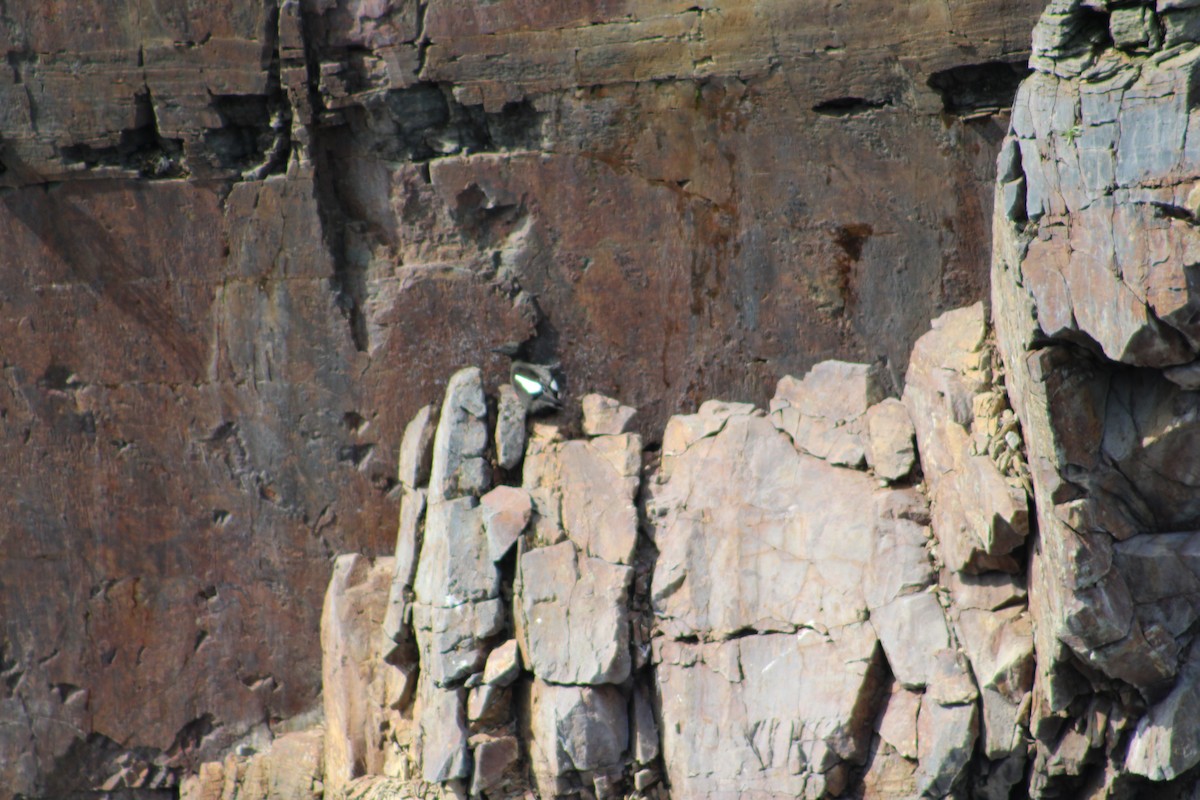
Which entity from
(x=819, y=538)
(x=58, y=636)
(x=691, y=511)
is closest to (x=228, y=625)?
(x=58, y=636)

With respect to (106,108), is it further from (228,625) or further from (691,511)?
(691,511)

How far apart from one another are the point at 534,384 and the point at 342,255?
38.9 inches

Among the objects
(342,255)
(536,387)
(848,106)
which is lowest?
(536,387)

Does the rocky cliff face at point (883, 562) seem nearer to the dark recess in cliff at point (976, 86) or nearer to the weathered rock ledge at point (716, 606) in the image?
the weathered rock ledge at point (716, 606)

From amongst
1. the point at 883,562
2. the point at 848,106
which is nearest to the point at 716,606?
the point at 883,562

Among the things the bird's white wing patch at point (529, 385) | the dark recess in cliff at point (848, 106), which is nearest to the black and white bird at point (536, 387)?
the bird's white wing patch at point (529, 385)

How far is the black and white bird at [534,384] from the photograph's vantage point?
498cm

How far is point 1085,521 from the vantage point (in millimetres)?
3568

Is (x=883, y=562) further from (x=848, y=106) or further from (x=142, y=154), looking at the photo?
(x=142, y=154)

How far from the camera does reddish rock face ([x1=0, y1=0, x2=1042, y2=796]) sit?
16.0 feet

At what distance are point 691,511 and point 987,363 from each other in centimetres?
113

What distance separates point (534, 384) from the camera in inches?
197

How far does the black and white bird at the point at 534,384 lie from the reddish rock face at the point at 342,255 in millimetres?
79

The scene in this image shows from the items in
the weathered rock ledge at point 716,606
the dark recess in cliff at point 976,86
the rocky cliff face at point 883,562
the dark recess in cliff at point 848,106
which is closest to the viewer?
the rocky cliff face at point 883,562
